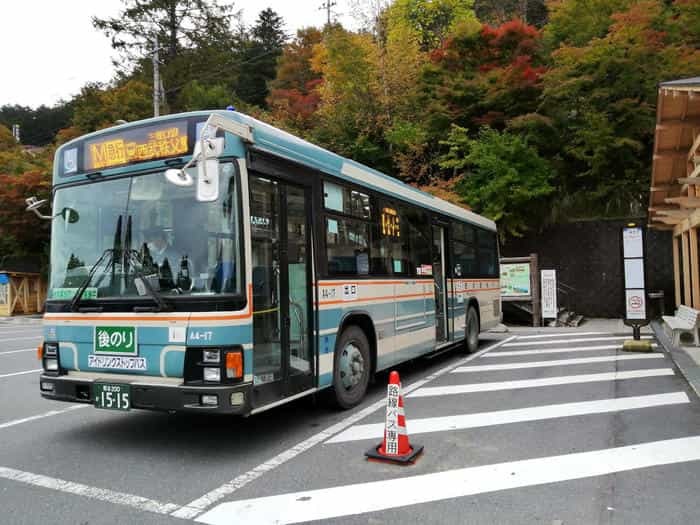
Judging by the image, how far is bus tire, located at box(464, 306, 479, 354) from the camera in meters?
11.6

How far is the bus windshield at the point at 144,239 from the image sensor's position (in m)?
4.79

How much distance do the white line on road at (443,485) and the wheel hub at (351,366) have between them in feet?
7.22

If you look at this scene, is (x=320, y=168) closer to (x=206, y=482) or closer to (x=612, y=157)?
(x=206, y=482)

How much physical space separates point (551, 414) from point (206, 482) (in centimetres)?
415

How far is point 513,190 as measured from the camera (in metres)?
18.4

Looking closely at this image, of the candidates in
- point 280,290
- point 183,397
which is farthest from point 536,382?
point 183,397

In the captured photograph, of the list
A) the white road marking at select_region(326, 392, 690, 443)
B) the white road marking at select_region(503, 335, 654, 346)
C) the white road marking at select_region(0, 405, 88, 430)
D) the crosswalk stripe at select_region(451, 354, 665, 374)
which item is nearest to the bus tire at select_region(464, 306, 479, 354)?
the crosswalk stripe at select_region(451, 354, 665, 374)

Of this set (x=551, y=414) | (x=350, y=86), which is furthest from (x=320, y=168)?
(x=350, y=86)

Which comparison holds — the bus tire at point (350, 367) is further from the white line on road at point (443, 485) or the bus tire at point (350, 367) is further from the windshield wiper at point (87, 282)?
the windshield wiper at point (87, 282)

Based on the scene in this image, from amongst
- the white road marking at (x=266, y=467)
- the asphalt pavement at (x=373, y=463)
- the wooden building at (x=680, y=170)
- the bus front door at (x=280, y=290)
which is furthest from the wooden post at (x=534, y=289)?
the bus front door at (x=280, y=290)

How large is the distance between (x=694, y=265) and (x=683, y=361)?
4.55 metres

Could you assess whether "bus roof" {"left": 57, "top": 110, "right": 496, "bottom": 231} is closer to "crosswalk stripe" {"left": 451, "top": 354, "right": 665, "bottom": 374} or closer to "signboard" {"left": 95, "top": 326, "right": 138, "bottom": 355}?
"signboard" {"left": 95, "top": 326, "right": 138, "bottom": 355}

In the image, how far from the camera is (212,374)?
4.65 metres

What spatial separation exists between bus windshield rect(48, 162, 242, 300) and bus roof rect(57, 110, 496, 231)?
1.66 feet
